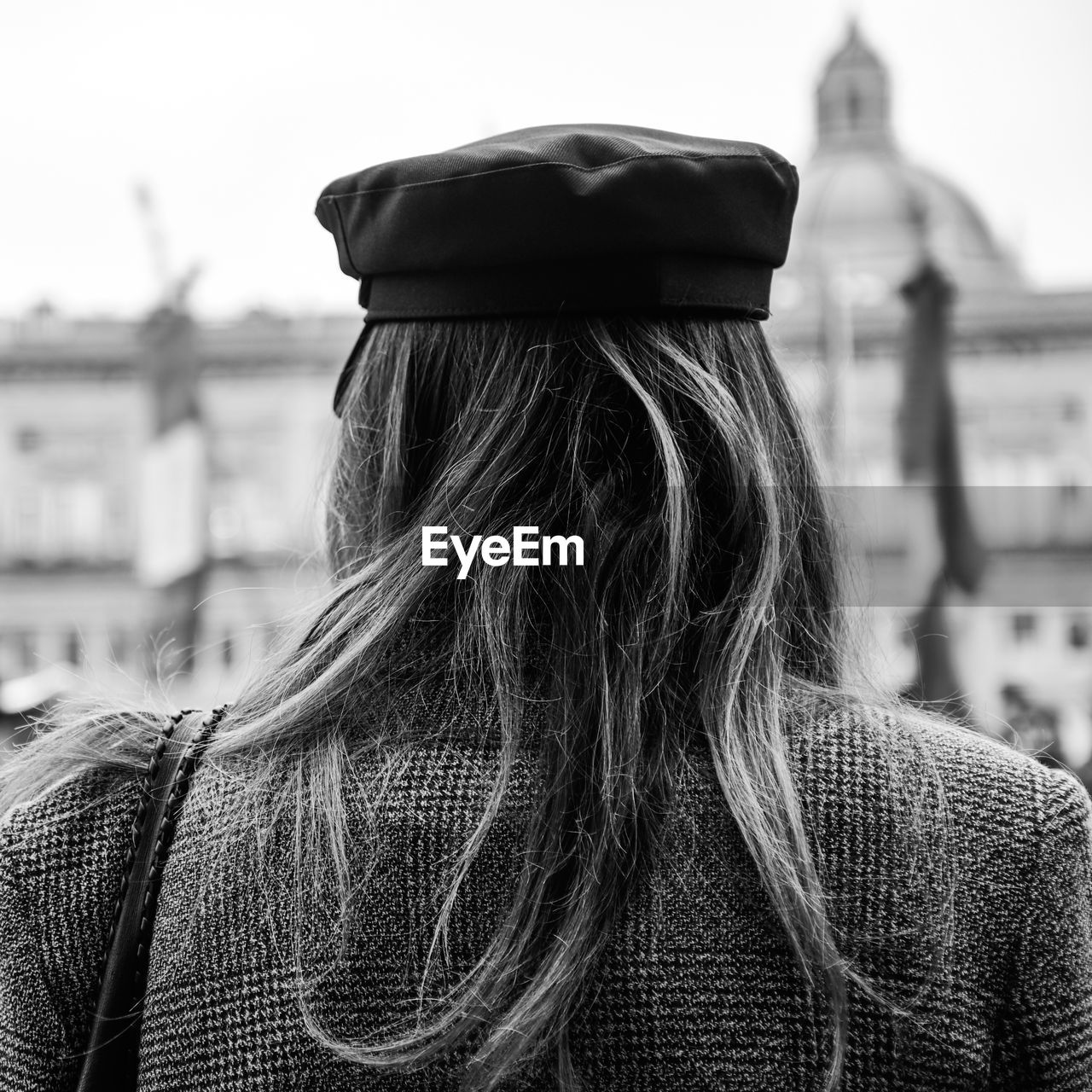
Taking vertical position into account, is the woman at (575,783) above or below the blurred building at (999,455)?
above

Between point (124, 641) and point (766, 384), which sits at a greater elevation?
point (766, 384)

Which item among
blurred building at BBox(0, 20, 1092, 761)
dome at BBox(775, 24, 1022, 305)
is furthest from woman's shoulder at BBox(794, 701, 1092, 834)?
dome at BBox(775, 24, 1022, 305)

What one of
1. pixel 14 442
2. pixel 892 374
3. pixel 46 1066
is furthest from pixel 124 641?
pixel 46 1066

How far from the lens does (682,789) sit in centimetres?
75

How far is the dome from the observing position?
34.3 meters

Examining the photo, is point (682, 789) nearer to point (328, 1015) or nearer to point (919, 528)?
point (328, 1015)

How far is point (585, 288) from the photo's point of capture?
2.70 ft

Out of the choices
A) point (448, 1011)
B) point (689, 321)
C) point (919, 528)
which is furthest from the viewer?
point (919, 528)

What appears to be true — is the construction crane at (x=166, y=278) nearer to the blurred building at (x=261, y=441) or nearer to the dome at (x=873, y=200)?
the blurred building at (x=261, y=441)

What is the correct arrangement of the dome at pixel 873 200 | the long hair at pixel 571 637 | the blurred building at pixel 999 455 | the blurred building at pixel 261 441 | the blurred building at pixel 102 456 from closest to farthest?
the long hair at pixel 571 637 < the blurred building at pixel 999 455 < the blurred building at pixel 261 441 < the blurred building at pixel 102 456 < the dome at pixel 873 200

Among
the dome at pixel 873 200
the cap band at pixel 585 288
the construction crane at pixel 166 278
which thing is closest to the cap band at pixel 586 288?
the cap band at pixel 585 288

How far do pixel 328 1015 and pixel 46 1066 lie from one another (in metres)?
0.18

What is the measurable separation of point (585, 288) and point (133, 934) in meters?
0.47

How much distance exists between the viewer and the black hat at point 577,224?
809 millimetres
